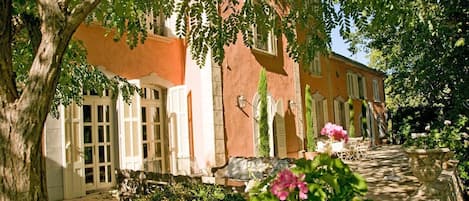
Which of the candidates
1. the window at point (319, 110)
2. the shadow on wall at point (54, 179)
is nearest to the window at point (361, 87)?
the window at point (319, 110)

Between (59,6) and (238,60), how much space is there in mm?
10002

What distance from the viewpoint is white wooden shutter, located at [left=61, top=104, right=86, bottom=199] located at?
878 centimetres

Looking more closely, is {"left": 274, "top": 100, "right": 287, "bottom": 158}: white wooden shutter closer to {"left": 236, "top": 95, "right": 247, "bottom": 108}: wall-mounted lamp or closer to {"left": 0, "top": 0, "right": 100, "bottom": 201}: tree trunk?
{"left": 236, "top": 95, "right": 247, "bottom": 108}: wall-mounted lamp

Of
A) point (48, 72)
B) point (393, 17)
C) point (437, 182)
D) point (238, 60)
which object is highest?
point (238, 60)

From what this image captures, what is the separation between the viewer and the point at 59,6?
2646 millimetres

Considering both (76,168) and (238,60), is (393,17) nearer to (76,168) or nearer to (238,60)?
(76,168)

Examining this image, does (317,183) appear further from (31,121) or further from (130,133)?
(130,133)

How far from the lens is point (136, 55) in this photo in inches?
427

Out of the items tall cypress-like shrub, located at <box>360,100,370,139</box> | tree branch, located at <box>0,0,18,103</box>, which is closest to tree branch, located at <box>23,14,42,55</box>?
tree branch, located at <box>0,0,18,103</box>

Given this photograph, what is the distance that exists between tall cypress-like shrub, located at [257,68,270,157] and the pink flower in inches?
382

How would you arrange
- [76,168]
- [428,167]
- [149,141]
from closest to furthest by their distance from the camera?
1. [428,167]
2. [76,168]
3. [149,141]

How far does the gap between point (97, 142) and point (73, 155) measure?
2.80ft

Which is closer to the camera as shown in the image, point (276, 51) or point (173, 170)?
point (173, 170)

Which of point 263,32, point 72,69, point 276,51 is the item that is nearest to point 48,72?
point 263,32
